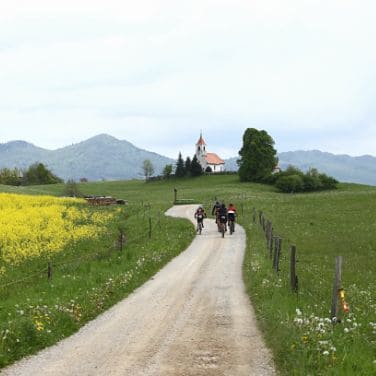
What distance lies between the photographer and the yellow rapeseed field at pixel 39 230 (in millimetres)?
32156

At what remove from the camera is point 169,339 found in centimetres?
1411

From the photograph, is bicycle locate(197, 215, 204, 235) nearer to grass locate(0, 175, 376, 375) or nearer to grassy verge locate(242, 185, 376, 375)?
grass locate(0, 175, 376, 375)

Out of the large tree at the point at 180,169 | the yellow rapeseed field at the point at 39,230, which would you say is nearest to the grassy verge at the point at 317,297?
the yellow rapeseed field at the point at 39,230

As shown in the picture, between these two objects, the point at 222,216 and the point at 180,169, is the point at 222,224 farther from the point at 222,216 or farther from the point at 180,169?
the point at 180,169

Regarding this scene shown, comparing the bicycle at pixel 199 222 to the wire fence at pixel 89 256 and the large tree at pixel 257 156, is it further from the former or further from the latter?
the large tree at pixel 257 156

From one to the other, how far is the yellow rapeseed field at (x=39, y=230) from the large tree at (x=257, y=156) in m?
78.7

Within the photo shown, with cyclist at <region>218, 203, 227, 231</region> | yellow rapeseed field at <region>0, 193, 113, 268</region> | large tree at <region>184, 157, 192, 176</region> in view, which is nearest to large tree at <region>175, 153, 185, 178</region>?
large tree at <region>184, 157, 192, 176</region>

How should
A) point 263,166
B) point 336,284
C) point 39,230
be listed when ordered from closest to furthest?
point 336,284 < point 39,230 < point 263,166

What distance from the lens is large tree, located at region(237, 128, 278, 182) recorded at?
133250mm

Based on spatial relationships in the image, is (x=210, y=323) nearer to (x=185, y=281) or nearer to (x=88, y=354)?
(x=88, y=354)

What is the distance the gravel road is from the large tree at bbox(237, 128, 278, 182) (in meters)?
111

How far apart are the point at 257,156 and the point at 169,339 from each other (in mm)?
122458

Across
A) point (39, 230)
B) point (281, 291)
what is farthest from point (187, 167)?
point (281, 291)

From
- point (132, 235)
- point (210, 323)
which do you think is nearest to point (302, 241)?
point (132, 235)
